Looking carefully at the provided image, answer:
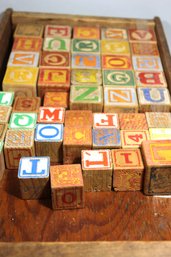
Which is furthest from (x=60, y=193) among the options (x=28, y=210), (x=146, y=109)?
(x=146, y=109)

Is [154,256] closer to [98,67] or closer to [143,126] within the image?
[143,126]

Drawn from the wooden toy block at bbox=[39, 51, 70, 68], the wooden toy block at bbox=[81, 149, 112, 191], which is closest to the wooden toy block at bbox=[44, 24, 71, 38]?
the wooden toy block at bbox=[39, 51, 70, 68]

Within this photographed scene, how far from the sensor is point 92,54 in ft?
5.75

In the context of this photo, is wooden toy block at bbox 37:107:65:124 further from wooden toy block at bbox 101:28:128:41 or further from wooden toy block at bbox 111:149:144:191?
wooden toy block at bbox 101:28:128:41

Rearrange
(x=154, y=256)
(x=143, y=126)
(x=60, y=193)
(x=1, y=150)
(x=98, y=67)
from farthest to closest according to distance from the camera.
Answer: (x=98, y=67) < (x=143, y=126) < (x=1, y=150) < (x=60, y=193) < (x=154, y=256)

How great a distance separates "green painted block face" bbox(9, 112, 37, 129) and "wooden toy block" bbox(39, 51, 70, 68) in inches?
14.1

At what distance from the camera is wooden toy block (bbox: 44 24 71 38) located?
1.88 meters

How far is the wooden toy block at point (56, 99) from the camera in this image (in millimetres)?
1477

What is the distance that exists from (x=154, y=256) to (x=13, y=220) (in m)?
0.43

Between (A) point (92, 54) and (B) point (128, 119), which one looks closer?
(B) point (128, 119)

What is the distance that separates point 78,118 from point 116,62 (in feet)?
1.46

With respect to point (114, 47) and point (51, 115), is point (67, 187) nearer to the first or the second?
point (51, 115)

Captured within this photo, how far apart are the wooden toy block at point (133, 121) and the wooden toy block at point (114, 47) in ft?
1.47

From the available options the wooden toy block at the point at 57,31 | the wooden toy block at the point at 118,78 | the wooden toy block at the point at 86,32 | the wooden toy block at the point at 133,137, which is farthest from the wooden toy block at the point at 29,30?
the wooden toy block at the point at 133,137
